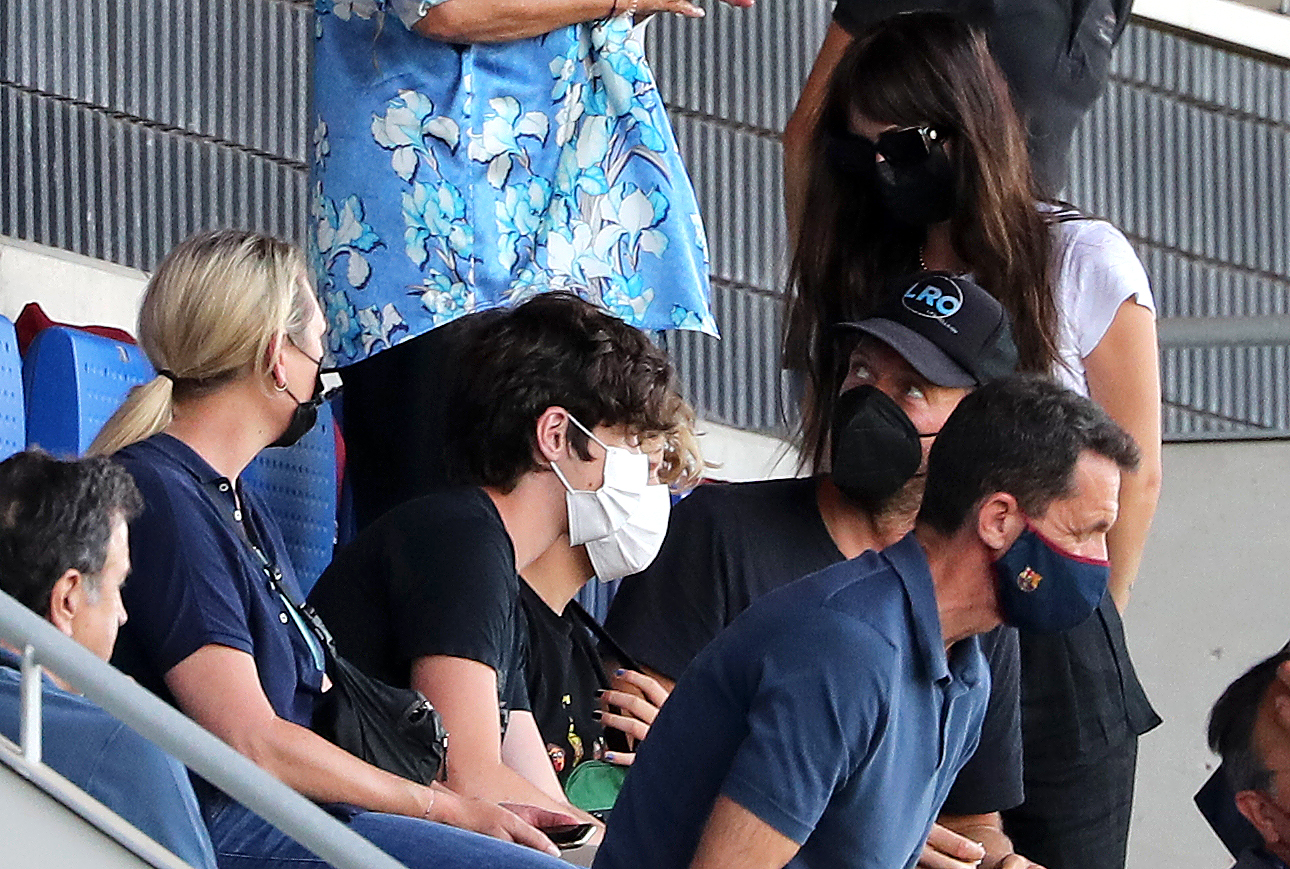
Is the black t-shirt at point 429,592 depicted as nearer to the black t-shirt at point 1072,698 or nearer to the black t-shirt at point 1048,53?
the black t-shirt at point 1072,698

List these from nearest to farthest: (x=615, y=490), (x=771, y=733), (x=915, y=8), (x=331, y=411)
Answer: (x=771, y=733)
(x=615, y=490)
(x=915, y=8)
(x=331, y=411)

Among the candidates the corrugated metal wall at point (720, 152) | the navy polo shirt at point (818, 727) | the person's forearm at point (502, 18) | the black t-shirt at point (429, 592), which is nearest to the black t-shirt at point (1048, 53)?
the person's forearm at point (502, 18)

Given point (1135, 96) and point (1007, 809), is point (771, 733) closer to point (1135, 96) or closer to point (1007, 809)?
point (1007, 809)

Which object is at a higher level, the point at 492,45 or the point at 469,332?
the point at 492,45

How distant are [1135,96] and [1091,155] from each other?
24 centimetres

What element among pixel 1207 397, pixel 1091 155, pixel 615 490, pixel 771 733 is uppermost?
pixel 771 733

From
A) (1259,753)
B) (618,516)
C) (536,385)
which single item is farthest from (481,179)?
(1259,753)

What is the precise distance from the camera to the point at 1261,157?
7348mm

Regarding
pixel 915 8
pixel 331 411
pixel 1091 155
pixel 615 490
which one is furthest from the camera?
→ pixel 1091 155

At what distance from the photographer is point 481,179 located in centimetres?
354

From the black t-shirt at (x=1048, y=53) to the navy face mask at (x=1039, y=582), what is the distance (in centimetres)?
111

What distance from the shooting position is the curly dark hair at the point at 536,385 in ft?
10.9

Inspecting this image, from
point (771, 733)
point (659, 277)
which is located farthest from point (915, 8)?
point (771, 733)

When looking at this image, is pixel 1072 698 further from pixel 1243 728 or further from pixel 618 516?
pixel 618 516
